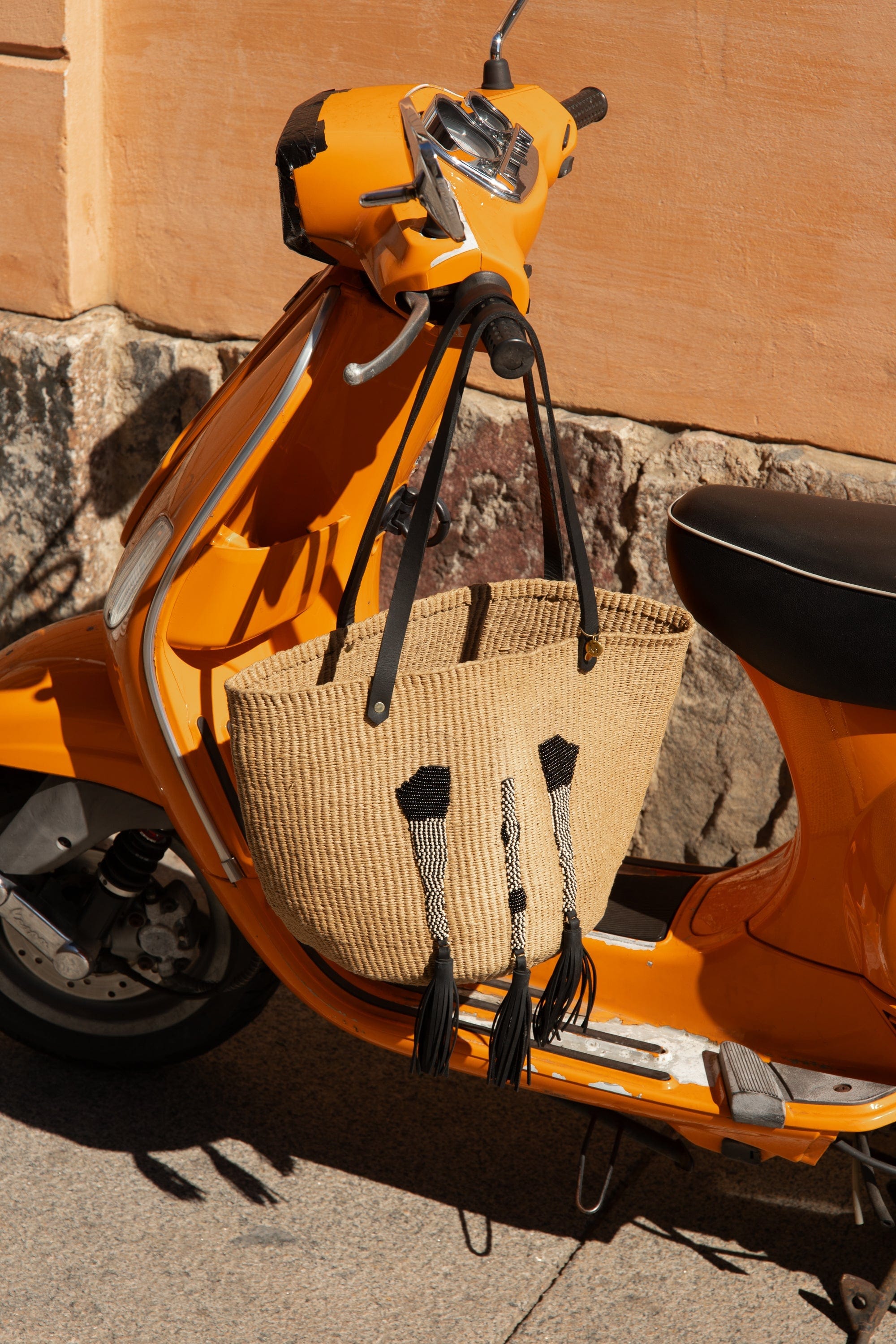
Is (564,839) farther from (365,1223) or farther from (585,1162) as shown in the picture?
(365,1223)

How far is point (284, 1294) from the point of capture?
171 centimetres

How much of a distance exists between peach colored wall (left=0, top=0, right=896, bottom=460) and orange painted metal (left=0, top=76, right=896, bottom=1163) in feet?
2.70

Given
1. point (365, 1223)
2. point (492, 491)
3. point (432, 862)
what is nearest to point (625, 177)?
point (492, 491)

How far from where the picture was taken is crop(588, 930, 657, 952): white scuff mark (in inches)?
69.0

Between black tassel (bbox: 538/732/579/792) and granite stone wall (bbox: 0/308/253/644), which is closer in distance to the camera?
black tassel (bbox: 538/732/579/792)

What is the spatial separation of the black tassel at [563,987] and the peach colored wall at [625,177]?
125 cm

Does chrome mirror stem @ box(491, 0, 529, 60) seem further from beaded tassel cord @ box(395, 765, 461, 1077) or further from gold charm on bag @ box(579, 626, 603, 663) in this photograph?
beaded tassel cord @ box(395, 765, 461, 1077)

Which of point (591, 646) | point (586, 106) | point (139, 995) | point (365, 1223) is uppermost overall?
point (586, 106)

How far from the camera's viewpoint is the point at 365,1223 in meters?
1.84

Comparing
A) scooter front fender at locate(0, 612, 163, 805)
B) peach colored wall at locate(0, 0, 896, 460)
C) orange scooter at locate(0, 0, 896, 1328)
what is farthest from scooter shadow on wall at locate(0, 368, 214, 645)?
scooter front fender at locate(0, 612, 163, 805)

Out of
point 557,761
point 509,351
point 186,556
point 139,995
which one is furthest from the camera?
point 139,995

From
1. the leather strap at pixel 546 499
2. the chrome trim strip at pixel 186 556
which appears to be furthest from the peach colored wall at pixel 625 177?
the chrome trim strip at pixel 186 556

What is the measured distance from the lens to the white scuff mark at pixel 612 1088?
1.62 metres

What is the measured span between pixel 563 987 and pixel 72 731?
2.63ft
